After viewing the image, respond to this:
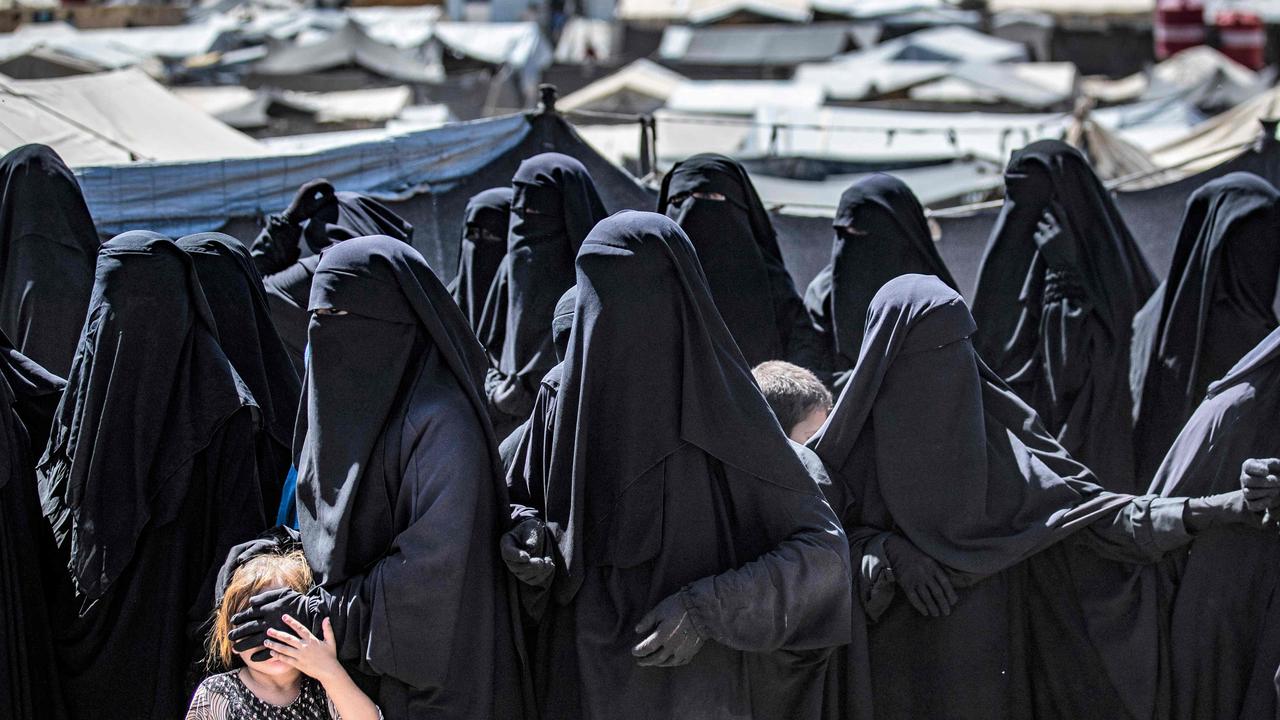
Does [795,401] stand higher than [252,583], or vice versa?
[795,401]

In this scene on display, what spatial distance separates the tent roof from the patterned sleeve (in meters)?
3.69

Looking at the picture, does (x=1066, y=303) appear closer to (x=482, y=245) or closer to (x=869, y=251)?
(x=869, y=251)

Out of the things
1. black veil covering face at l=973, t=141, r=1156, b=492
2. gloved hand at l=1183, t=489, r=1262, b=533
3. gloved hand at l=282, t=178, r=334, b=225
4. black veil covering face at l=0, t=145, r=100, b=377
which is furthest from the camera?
gloved hand at l=282, t=178, r=334, b=225

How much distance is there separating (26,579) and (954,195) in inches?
298

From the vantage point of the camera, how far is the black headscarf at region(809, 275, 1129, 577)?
10.3 feet

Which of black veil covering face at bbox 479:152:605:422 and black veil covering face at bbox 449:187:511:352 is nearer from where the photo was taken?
black veil covering face at bbox 479:152:605:422

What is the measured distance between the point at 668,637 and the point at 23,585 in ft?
4.99

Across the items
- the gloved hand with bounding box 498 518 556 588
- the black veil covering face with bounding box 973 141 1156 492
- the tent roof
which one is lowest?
the black veil covering face with bounding box 973 141 1156 492

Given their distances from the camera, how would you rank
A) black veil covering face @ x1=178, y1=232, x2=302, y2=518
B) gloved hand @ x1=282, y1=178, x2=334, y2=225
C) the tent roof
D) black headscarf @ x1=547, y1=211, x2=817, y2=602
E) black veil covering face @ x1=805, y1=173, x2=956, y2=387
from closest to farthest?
black headscarf @ x1=547, y1=211, x2=817, y2=602 → black veil covering face @ x1=178, y1=232, x2=302, y2=518 → black veil covering face @ x1=805, y1=173, x2=956, y2=387 → gloved hand @ x1=282, y1=178, x2=334, y2=225 → the tent roof

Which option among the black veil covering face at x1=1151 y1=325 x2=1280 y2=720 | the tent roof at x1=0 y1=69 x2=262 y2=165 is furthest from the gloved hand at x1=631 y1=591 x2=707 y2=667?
the tent roof at x1=0 y1=69 x2=262 y2=165

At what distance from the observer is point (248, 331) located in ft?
12.0

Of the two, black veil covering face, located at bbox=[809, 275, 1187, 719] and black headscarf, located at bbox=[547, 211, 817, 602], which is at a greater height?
black headscarf, located at bbox=[547, 211, 817, 602]

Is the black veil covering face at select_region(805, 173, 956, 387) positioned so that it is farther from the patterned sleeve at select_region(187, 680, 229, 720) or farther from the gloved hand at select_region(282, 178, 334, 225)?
the patterned sleeve at select_region(187, 680, 229, 720)

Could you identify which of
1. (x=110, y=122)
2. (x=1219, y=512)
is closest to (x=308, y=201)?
(x=110, y=122)
